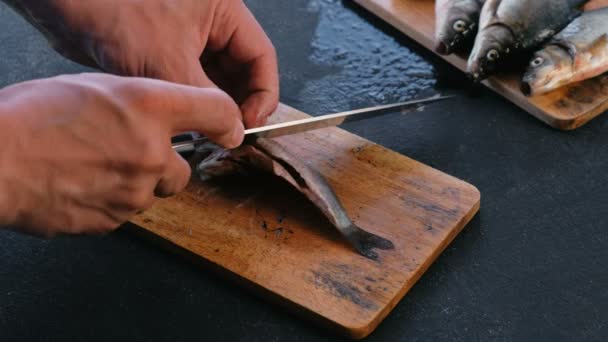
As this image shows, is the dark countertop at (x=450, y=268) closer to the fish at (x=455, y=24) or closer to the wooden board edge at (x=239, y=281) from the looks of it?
the wooden board edge at (x=239, y=281)

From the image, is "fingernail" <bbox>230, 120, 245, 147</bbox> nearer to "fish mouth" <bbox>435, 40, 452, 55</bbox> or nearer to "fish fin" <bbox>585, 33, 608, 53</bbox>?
"fish mouth" <bbox>435, 40, 452, 55</bbox>

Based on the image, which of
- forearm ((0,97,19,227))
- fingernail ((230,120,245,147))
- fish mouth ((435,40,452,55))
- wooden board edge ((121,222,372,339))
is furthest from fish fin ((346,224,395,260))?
fish mouth ((435,40,452,55))

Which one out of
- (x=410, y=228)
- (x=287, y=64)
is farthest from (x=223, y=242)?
(x=287, y=64)

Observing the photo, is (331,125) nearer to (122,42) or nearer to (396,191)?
(396,191)

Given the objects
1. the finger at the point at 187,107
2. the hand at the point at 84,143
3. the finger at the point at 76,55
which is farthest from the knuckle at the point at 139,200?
the finger at the point at 76,55

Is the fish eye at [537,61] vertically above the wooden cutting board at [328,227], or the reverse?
the fish eye at [537,61]

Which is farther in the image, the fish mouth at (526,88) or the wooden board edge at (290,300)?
the fish mouth at (526,88)

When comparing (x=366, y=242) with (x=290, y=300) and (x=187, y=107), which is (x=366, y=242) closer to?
(x=290, y=300)
